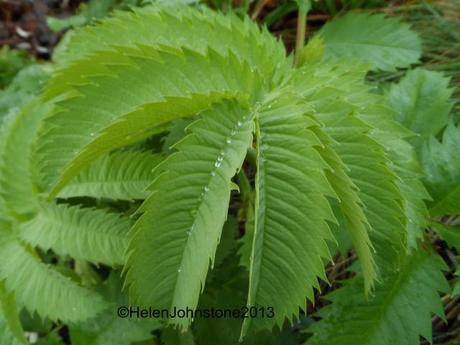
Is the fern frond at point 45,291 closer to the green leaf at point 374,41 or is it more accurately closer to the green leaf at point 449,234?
the green leaf at point 449,234

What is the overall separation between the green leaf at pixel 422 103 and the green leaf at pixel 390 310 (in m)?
0.27

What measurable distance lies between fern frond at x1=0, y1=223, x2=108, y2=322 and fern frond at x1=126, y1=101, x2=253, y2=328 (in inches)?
9.5

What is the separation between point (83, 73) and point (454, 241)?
71 centimetres

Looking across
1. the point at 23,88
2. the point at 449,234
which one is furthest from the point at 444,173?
the point at 23,88

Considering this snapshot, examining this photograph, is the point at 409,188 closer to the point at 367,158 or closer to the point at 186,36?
the point at 367,158

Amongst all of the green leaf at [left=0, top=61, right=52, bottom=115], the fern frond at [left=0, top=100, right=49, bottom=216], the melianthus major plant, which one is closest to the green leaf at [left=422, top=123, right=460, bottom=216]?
the melianthus major plant

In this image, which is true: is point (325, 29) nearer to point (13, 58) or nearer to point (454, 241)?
point (454, 241)

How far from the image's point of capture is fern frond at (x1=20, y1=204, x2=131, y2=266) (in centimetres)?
100

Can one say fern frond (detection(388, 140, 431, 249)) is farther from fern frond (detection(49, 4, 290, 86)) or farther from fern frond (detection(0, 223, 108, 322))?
fern frond (detection(0, 223, 108, 322))

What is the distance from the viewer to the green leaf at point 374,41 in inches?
56.2

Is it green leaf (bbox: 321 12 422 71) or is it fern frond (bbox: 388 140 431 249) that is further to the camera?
green leaf (bbox: 321 12 422 71)

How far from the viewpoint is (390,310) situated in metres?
0.98

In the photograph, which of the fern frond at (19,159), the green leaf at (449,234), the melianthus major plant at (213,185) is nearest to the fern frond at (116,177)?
the melianthus major plant at (213,185)

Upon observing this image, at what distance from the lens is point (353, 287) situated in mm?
1021
